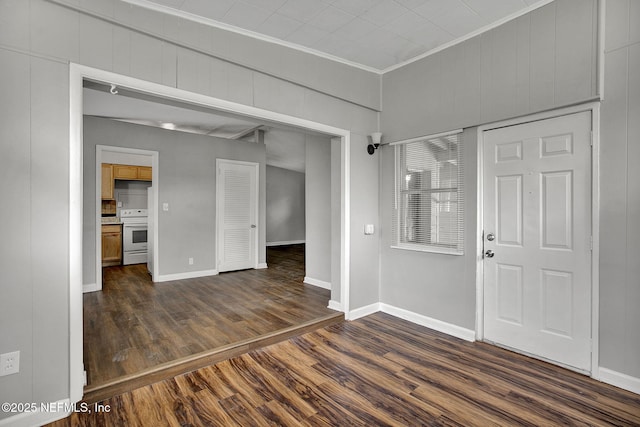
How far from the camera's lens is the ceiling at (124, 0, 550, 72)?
8.16 ft

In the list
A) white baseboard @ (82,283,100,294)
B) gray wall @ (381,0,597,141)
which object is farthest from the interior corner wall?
white baseboard @ (82,283,100,294)

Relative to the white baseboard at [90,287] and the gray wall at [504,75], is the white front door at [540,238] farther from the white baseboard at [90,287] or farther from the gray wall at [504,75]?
the white baseboard at [90,287]

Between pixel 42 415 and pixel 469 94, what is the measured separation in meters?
4.10

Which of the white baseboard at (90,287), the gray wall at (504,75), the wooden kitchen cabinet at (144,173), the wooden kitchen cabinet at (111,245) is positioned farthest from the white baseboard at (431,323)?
the wooden kitchen cabinet at (144,173)

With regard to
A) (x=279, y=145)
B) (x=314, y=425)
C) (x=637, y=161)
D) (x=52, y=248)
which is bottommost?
(x=314, y=425)

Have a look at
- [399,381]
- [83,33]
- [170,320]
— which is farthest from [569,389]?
[83,33]

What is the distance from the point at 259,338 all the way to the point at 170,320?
118 cm

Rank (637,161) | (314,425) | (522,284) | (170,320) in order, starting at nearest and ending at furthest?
(314,425) < (637,161) < (522,284) < (170,320)

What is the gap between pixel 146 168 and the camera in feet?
23.0

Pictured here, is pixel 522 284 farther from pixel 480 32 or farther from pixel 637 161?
pixel 480 32

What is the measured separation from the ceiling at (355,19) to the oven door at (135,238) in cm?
533

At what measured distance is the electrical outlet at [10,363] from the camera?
1.79 m

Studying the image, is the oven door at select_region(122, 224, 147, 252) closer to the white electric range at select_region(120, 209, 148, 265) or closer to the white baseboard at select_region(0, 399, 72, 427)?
the white electric range at select_region(120, 209, 148, 265)

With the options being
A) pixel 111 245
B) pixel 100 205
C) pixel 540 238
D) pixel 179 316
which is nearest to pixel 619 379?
pixel 540 238
